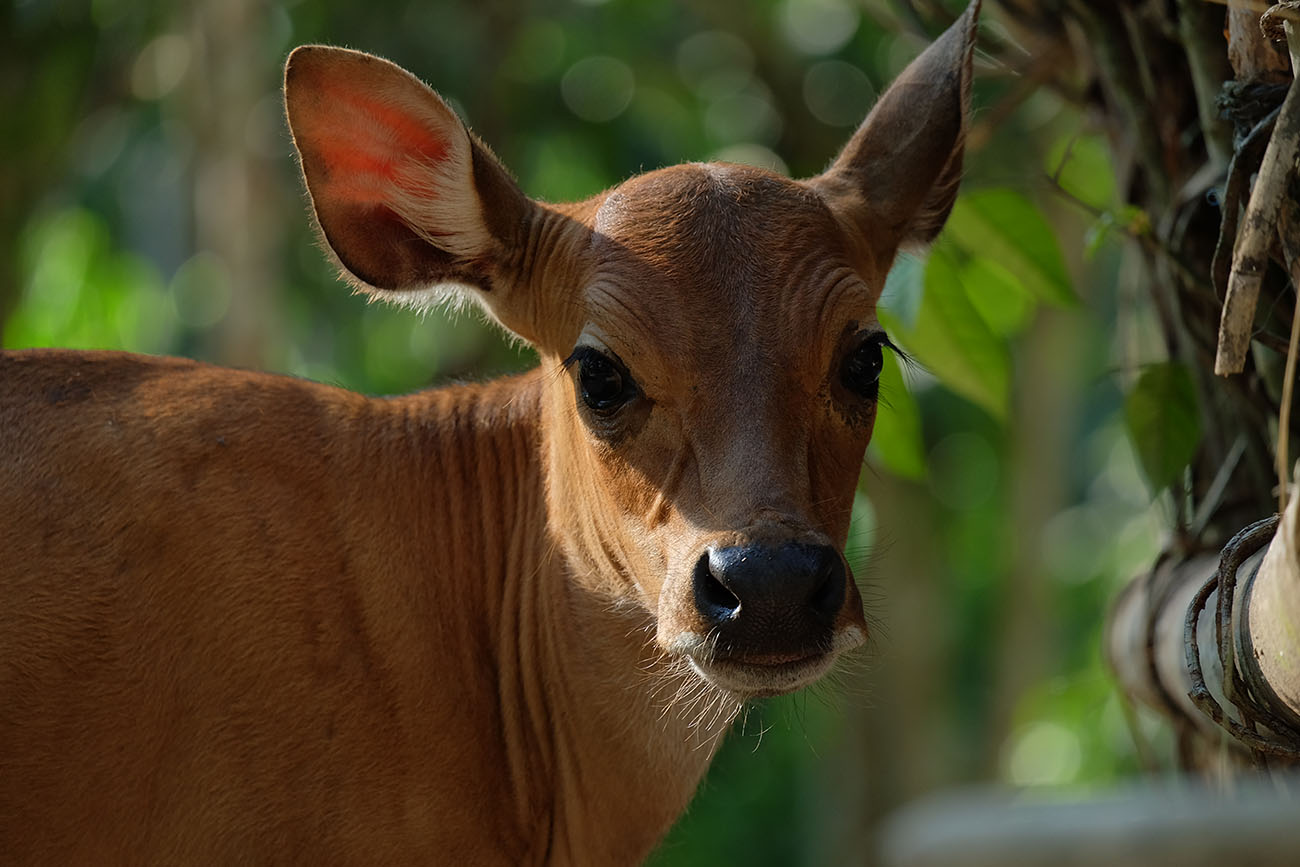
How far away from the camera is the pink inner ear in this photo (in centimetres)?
444

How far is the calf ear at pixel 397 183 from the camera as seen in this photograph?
438 cm

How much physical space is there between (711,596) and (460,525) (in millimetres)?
1094

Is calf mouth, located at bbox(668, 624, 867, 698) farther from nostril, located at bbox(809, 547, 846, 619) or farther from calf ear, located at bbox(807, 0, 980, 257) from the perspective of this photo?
calf ear, located at bbox(807, 0, 980, 257)

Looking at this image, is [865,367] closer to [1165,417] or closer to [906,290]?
[906,290]

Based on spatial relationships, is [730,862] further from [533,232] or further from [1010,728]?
[533,232]

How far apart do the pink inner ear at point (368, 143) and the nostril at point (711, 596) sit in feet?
5.09

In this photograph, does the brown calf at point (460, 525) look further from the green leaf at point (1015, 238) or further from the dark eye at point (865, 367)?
the green leaf at point (1015, 238)

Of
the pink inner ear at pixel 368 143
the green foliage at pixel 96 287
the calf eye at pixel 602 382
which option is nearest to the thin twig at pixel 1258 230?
the calf eye at pixel 602 382

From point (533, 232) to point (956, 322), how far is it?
1429mm

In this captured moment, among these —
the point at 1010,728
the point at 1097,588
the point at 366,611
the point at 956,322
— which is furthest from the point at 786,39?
the point at 366,611

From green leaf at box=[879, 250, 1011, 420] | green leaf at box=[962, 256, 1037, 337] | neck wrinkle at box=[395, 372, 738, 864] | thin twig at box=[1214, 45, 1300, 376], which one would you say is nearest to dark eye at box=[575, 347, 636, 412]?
neck wrinkle at box=[395, 372, 738, 864]

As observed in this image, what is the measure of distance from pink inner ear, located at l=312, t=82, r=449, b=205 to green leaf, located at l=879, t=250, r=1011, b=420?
161 centimetres

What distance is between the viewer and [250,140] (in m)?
14.9

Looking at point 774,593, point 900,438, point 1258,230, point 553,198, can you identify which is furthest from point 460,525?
point 553,198
